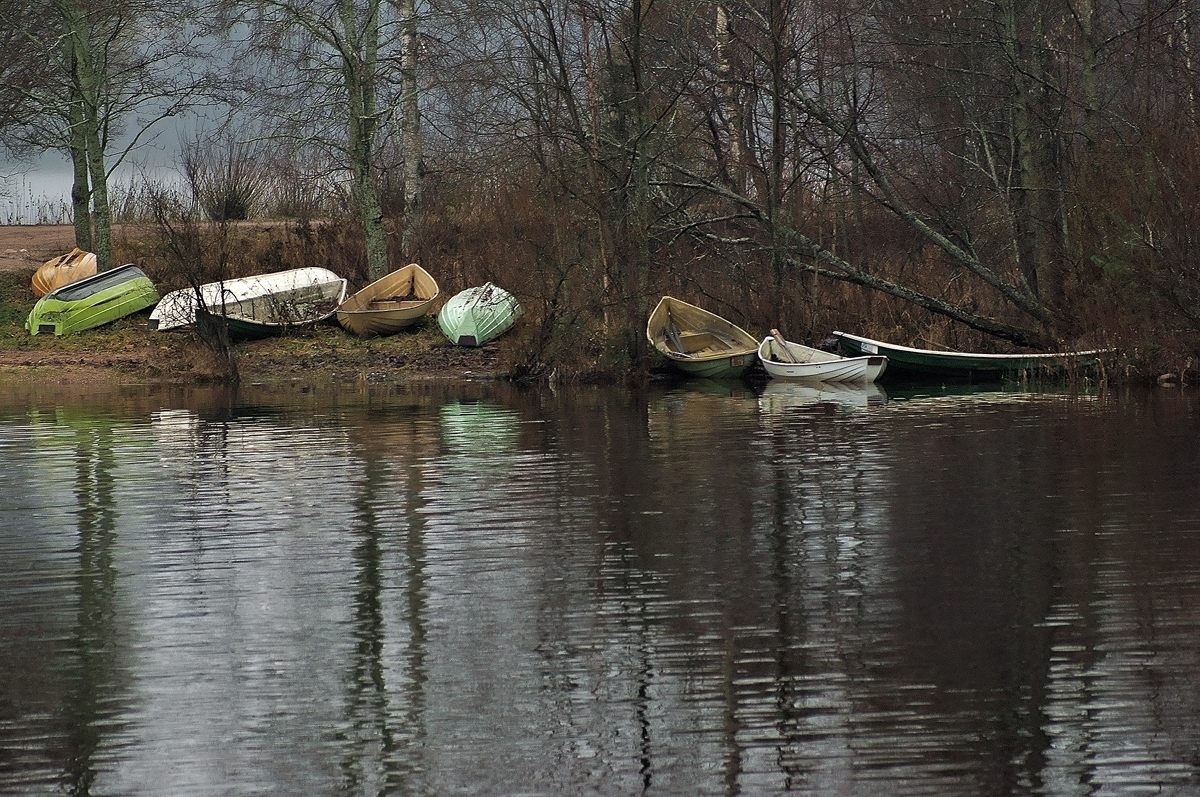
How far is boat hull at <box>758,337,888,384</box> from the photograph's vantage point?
27.0 meters

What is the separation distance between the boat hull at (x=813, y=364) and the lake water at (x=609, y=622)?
10847mm

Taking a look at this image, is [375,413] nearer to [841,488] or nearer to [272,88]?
[841,488]

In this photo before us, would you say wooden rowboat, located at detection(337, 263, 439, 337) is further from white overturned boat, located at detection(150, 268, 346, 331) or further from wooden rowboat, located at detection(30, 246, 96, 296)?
wooden rowboat, located at detection(30, 246, 96, 296)

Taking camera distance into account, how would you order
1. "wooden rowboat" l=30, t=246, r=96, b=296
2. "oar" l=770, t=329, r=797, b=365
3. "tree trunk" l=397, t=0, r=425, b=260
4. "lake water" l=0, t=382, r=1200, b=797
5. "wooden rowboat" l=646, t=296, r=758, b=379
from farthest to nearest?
"wooden rowboat" l=30, t=246, r=96, b=296 < "tree trunk" l=397, t=0, r=425, b=260 < "wooden rowboat" l=646, t=296, r=758, b=379 < "oar" l=770, t=329, r=797, b=365 < "lake water" l=0, t=382, r=1200, b=797

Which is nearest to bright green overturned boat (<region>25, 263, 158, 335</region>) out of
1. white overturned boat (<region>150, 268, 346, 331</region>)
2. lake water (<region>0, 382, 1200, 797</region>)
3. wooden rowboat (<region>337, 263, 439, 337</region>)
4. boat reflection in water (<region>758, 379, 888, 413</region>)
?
white overturned boat (<region>150, 268, 346, 331</region>)

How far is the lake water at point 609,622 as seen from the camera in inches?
222

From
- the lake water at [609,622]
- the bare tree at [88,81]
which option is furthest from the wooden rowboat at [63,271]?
the lake water at [609,622]

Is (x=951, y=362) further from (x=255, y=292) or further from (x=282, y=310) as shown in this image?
(x=255, y=292)

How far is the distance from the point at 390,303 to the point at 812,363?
425 inches

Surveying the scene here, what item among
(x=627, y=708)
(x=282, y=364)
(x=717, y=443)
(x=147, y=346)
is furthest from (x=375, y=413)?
(x=627, y=708)

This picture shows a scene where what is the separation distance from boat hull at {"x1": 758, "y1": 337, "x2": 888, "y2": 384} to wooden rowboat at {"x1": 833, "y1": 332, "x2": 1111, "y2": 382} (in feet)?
0.83

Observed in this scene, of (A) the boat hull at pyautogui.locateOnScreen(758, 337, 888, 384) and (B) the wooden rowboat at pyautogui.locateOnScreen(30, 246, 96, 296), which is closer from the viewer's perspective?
(A) the boat hull at pyautogui.locateOnScreen(758, 337, 888, 384)

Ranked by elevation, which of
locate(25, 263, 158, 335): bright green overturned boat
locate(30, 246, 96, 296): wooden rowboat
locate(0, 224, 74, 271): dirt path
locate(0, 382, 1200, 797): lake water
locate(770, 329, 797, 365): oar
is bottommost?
locate(0, 382, 1200, 797): lake water

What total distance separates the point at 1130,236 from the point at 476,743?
19.6 meters
